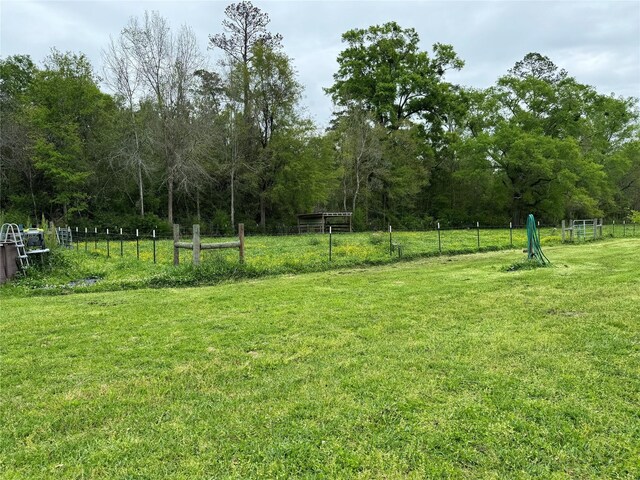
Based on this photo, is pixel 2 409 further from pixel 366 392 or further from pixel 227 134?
pixel 227 134

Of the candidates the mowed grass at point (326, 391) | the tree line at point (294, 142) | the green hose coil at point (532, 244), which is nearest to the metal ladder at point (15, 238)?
the mowed grass at point (326, 391)

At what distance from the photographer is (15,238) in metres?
8.83

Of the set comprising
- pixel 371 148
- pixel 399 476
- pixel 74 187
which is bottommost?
pixel 399 476

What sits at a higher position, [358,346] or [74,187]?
[74,187]

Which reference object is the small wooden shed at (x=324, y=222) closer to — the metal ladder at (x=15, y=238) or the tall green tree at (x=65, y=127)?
the tall green tree at (x=65, y=127)

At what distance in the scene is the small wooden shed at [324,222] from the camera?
29.9 meters

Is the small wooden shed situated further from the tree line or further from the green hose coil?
the green hose coil

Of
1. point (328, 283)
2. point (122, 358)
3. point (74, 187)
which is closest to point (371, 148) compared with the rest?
point (74, 187)

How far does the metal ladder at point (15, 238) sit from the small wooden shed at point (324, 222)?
21.6 meters

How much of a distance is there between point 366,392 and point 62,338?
135 inches

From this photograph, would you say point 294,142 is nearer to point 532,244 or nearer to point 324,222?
point 324,222

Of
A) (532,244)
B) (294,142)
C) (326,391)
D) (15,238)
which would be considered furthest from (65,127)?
(326,391)

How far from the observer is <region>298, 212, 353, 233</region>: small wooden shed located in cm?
2992

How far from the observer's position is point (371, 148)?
32.9 metres
